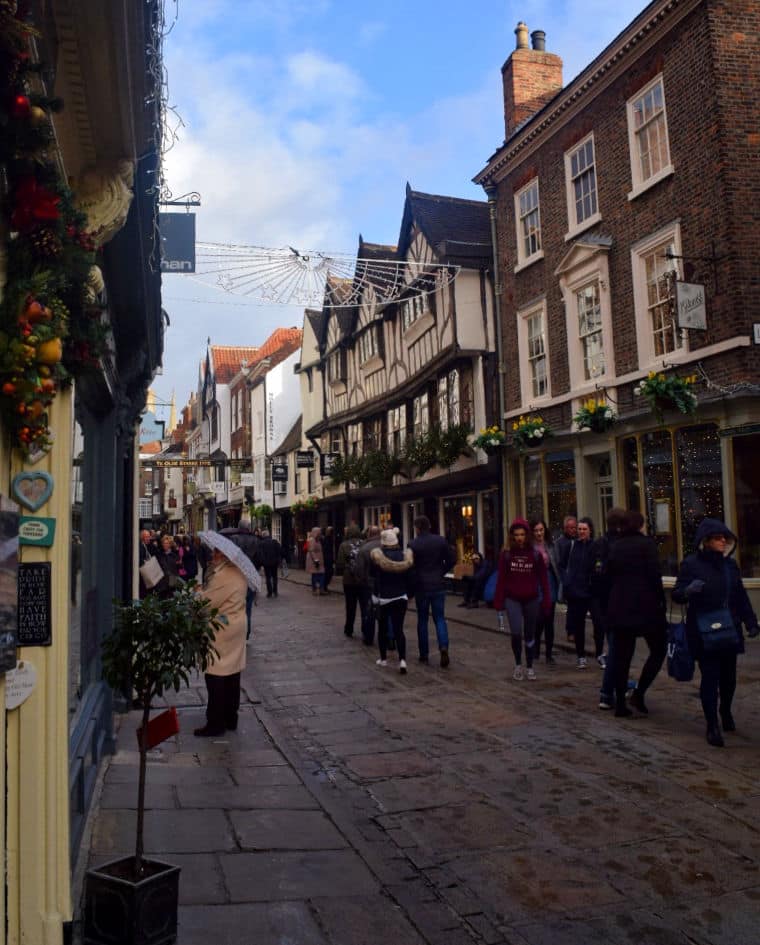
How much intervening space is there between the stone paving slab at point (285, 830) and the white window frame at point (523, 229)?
50.1 ft

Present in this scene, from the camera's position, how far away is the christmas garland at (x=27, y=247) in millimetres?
2699

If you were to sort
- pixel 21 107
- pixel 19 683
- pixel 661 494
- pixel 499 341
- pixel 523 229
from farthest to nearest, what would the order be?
pixel 499 341, pixel 523 229, pixel 661 494, pixel 19 683, pixel 21 107

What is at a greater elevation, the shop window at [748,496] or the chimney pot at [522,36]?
the chimney pot at [522,36]

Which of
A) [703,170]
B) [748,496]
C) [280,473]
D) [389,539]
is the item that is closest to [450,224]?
[703,170]

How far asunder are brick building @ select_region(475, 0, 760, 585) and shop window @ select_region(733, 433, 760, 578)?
0.02 m

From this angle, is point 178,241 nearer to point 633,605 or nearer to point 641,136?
point 633,605

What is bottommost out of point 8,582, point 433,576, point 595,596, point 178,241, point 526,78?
point 595,596

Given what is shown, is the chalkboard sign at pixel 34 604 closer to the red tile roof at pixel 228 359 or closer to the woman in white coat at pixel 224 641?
the woman in white coat at pixel 224 641

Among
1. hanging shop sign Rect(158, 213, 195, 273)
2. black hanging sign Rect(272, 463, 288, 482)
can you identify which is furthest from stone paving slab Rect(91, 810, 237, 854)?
black hanging sign Rect(272, 463, 288, 482)

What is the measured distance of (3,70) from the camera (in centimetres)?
264

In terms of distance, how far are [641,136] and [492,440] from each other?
6.71 metres

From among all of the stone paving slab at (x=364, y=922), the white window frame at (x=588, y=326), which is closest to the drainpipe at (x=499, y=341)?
the white window frame at (x=588, y=326)

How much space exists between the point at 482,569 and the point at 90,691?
11890 mm

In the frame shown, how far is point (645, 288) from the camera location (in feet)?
49.6
